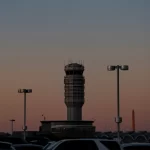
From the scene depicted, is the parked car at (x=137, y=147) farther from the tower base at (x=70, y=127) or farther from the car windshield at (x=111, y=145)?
the tower base at (x=70, y=127)

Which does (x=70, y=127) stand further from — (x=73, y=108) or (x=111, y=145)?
(x=111, y=145)

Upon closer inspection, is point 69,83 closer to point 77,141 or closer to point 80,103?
point 80,103

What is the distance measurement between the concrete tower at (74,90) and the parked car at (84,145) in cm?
15554

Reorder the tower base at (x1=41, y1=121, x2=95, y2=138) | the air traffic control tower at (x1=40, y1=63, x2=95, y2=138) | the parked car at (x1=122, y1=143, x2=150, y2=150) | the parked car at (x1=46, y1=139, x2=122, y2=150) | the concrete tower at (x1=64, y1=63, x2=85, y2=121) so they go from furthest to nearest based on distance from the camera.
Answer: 1. the concrete tower at (x1=64, y1=63, x2=85, y2=121)
2. the air traffic control tower at (x1=40, y1=63, x2=95, y2=138)
3. the tower base at (x1=41, y1=121, x2=95, y2=138)
4. the parked car at (x1=122, y1=143, x2=150, y2=150)
5. the parked car at (x1=46, y1=139, x2=122, y2=150)

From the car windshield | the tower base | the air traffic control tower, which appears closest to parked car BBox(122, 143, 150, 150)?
the car windshield

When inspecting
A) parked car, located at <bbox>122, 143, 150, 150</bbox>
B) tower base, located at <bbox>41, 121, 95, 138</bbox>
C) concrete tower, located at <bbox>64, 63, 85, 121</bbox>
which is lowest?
parked car, located at <bbox>122, 143, 150, 150</bbox>

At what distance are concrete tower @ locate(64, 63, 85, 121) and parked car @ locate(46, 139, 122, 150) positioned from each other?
15554cm

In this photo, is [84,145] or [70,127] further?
[70,127]

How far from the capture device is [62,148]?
23.0 m

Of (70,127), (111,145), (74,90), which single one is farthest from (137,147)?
(74,90)

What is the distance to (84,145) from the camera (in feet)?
76.7

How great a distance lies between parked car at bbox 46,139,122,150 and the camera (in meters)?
23.0

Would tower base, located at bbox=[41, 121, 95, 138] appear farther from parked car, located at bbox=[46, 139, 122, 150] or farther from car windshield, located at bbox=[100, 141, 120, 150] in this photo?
parked car, located at bbox=[46, 139, 122, 150]

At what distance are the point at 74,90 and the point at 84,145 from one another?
16462 centimetres
